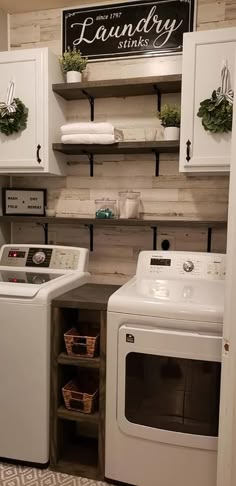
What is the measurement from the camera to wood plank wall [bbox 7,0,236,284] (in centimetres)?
251

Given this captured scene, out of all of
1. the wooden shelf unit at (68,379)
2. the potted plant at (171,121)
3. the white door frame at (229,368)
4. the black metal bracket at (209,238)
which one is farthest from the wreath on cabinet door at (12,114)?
the white door frame at (229,368)

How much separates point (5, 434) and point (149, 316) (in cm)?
103

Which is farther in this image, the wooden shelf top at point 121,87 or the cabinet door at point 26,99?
the cabinet door at point 26,99

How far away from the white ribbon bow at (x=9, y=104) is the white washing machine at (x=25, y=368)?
1021mm

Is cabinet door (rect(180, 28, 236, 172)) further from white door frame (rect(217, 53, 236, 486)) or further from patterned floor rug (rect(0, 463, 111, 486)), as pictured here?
patterned floor rug (rect(0, 463, 111, 486))

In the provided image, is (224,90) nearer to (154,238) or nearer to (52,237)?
(154,238)

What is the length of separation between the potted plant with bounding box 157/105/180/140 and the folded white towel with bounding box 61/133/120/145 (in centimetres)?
30

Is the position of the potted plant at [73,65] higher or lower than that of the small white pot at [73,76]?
higher

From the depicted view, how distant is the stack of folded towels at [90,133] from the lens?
7.72 feet

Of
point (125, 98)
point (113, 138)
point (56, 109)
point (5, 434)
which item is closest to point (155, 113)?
point (125, 98)

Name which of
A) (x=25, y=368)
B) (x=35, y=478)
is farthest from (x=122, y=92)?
(x=35, y=478)

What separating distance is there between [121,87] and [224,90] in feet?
2.09

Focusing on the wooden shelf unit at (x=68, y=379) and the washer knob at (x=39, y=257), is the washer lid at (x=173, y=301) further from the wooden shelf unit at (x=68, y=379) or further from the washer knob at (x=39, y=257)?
the washer knob at (x=39, y=257)

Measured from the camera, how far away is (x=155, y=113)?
2.55 meters
